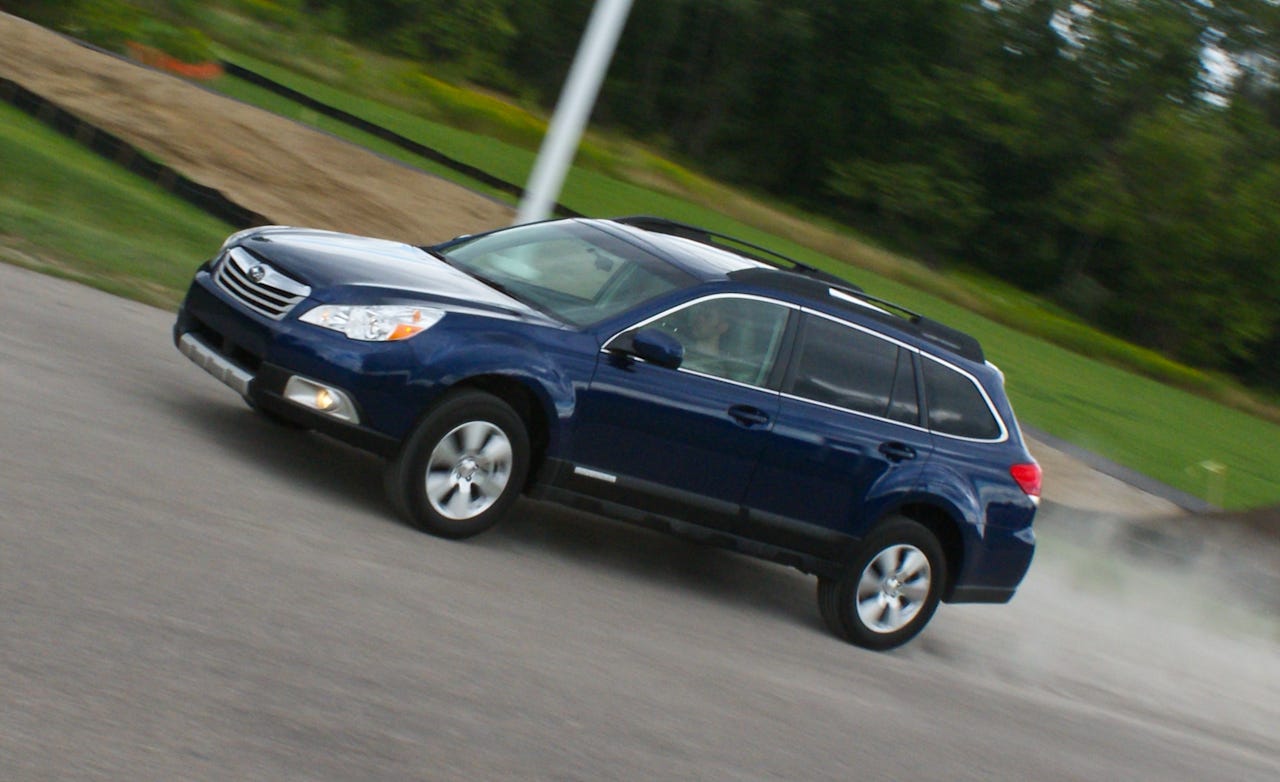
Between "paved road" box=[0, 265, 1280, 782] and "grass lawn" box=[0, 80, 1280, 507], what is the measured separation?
205 cm

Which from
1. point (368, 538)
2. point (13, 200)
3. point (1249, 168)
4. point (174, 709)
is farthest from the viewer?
point (1249, 168)

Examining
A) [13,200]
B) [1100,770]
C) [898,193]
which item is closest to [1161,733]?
[1100,770]

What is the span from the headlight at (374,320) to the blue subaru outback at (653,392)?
0.03 ft

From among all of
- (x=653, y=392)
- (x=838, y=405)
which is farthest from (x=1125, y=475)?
(x=653, y=392)

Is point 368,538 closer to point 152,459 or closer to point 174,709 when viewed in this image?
point 152,459

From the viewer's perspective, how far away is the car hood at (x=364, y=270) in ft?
26.1

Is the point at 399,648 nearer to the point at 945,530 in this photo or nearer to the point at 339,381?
the point at 339,381

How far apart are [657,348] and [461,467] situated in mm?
1162

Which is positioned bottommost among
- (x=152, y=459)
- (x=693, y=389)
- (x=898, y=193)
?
(x=898, y=193)

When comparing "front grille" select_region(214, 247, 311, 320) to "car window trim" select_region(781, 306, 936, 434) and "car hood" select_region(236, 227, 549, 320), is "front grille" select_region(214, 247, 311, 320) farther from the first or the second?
"car window trim" select_region(781, 306, 936, 434)

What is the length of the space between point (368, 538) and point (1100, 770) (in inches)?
146

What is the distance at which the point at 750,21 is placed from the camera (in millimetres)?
80688

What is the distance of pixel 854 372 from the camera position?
361 inches

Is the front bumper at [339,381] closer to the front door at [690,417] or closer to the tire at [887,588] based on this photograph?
the front door at [690,417]
